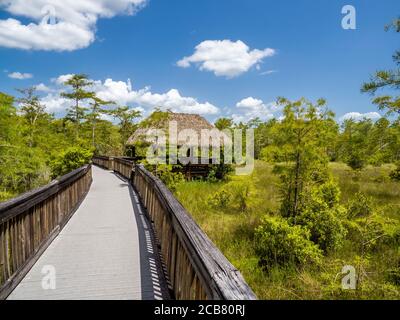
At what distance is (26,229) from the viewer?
401cm

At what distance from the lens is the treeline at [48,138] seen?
17156 millimetres

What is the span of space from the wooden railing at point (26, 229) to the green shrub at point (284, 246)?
523 centimetres

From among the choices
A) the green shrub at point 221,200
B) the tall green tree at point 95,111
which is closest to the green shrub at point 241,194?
the green shrub at point 221,200

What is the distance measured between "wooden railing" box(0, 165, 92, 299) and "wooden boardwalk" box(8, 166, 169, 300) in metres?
0.14

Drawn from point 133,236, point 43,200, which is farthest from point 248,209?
point 43,200

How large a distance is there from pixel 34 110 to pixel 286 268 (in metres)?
34.3

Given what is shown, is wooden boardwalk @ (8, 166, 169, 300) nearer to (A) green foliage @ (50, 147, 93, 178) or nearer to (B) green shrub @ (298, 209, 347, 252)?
(B) green shrub @ (298, 209, 347, 252)

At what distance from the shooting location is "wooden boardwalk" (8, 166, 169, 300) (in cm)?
340

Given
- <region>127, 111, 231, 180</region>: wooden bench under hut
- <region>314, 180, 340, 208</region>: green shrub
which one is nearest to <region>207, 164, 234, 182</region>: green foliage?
<region>127, 111, 231, 180</region>: wooden bench under hut

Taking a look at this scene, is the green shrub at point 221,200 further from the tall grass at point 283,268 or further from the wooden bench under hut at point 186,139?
the wooden bench under hut at point 186,139

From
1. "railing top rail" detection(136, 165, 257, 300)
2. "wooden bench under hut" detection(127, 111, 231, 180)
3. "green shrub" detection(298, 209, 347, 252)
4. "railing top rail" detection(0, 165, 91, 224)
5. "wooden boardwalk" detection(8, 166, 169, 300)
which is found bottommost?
"green shrub" detection(298, 209, 347, 252)

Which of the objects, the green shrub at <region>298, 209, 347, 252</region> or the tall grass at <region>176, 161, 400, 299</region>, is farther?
the green shrub at <region>298, 209, 347, 252</region>

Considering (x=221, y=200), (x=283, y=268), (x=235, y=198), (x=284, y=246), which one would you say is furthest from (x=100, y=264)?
(x=235, y=198)
